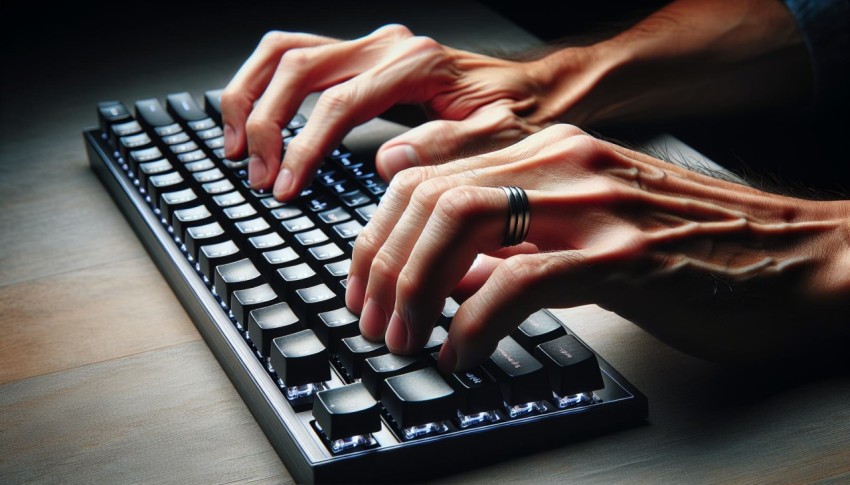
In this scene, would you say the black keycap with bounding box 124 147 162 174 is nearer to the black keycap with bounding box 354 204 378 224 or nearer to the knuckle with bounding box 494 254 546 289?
the black keycap with bounding box 354 204 378 224

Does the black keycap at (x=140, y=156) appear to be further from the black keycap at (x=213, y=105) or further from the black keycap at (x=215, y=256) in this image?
the black keycap at (x=215, y=256)

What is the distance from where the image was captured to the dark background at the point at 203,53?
106cm

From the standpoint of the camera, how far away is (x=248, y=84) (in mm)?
910

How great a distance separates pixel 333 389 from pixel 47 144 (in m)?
0.62

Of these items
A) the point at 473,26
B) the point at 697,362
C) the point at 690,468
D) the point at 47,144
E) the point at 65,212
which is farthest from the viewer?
the point at 473,26

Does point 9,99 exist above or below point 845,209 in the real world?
below

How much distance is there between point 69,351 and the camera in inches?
25.8

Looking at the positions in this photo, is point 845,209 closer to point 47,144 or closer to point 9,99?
point 47,144

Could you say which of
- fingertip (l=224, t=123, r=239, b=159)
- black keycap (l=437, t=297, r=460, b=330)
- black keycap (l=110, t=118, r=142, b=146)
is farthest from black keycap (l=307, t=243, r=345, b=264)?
black keycap (l=110, t=118, r=142, b=146)

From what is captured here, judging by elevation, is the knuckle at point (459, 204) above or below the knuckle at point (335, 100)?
above

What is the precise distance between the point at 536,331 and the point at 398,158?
26 cm

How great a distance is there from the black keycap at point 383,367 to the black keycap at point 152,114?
1.56 ft

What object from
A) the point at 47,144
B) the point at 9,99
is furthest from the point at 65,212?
the point at 9,99

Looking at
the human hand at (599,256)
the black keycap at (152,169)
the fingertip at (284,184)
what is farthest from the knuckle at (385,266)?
the black keycap at (152,169)
